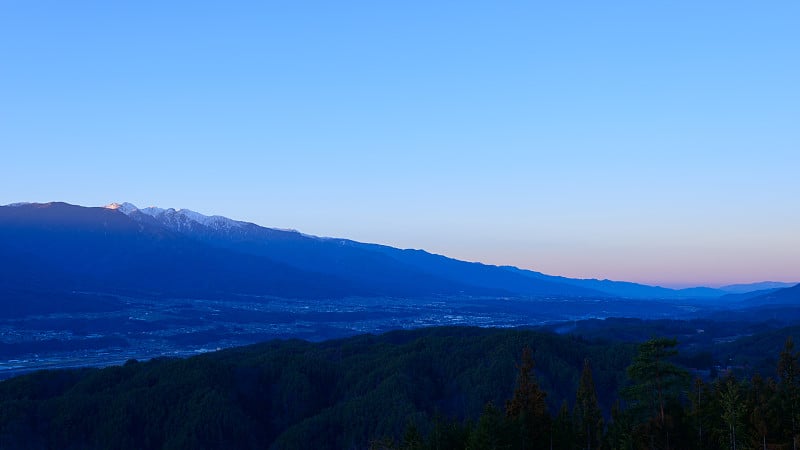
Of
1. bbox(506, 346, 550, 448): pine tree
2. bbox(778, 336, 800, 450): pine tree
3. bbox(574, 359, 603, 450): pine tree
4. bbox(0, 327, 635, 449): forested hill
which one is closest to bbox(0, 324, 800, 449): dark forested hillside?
bbox(0, 327, 635, 449): forested hill

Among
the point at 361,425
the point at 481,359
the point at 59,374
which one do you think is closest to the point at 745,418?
the point at 361,425

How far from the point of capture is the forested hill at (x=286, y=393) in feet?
414

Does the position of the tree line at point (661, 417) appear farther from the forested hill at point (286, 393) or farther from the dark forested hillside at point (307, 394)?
the forested hill at point (286, 393)

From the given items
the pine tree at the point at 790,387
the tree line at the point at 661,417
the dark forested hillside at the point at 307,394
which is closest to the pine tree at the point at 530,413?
the tree line at the point at 661,417

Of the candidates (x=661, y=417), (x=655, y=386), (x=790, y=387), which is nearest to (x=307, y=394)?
(x=661, y=417)

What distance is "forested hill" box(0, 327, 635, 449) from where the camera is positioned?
414 feet

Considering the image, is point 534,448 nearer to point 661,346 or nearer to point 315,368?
point 661,346

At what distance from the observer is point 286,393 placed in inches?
5866

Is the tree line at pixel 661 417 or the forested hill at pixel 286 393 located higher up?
the tree line at pixel 661 417

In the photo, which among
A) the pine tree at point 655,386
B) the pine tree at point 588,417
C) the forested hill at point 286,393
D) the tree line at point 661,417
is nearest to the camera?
the pine tree at point 655,386

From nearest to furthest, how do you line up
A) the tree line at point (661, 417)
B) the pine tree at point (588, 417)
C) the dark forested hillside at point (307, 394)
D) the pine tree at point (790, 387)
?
the tree line at point (661, 417) < the pine tree at point (790, 387) < the pine tree at point (588, 417) < the dark forested hillside at point (307, 394)

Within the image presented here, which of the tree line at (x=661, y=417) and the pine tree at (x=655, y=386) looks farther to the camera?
the tree line at (x=661, y=417)

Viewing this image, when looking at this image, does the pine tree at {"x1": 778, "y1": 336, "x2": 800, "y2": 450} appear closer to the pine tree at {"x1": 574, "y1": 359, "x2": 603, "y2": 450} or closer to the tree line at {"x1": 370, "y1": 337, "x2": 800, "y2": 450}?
the tree line at {"x1": 370, "y1": 337, "x2": 800, "y2": 450}

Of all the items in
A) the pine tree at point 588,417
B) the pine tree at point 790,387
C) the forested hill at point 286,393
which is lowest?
the forested hill at point 286,393
